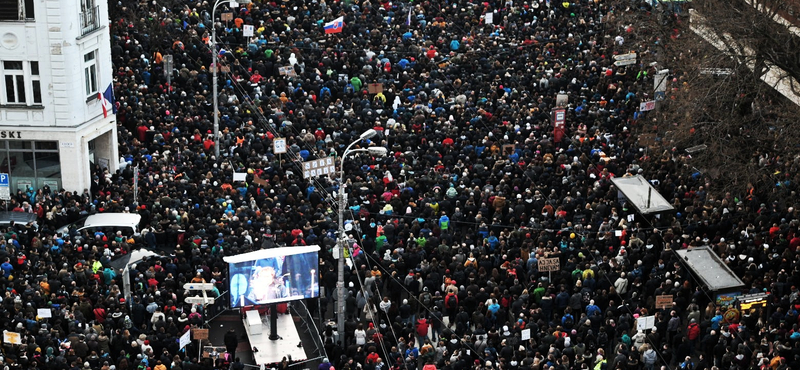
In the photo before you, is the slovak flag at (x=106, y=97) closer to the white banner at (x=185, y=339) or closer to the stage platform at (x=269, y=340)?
the stage platform at (x=269, y=340)

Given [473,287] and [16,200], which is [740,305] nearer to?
[473,287]

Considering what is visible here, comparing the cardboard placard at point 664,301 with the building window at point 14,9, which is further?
the building window at point 14,9

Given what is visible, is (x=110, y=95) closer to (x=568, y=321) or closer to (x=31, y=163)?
(x=31, y=163)

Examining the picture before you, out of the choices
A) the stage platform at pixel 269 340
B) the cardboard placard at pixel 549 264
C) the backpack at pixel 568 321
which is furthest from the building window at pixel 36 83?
the backpack at pixel 568 321

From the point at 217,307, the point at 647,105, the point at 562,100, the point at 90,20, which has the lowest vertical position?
the point at 217,307

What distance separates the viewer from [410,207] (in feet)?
152

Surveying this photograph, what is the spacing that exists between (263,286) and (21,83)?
14168 millimetres

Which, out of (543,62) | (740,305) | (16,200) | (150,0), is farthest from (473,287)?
(150,0)

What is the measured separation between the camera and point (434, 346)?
40.6 metres

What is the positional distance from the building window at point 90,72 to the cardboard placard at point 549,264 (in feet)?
58.1

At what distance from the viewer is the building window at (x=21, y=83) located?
48219 millimetres

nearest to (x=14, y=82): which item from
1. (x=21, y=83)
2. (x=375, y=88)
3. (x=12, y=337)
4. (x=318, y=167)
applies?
(x=21, y=83)

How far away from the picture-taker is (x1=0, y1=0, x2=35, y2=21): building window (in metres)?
47.6

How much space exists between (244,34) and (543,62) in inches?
485
